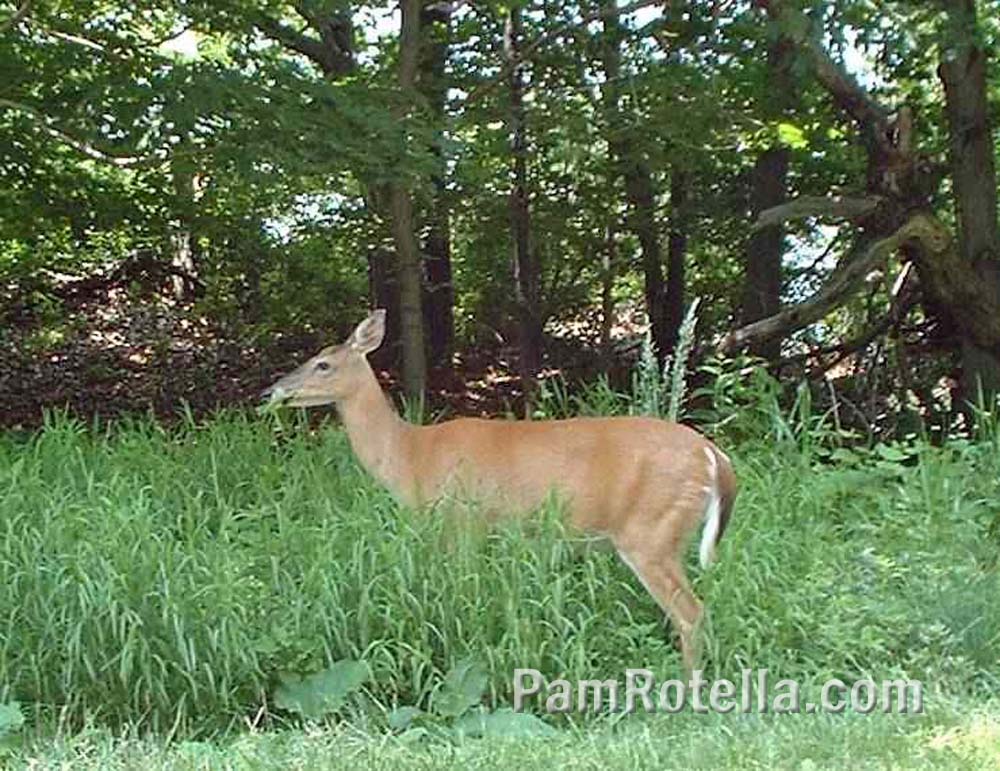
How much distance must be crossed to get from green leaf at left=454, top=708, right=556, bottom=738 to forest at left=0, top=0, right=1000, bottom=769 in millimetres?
23

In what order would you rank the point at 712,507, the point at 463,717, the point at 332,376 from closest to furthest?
the point at 463,717, the point at 712,507, the point at 332,376

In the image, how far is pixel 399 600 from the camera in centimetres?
518

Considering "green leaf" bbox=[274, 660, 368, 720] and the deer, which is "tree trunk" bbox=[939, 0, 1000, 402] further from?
"green leaf" bbox=[274, 660, 368, 720]

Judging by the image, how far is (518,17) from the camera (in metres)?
10.6

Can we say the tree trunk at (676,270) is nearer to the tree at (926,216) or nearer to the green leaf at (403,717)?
the tree at (926,216)

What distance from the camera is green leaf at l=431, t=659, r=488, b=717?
4.78 metres

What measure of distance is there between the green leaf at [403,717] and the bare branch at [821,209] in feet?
18.1

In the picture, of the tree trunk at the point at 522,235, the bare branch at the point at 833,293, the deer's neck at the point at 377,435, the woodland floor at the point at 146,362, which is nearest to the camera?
the deer's neck at the point at 377,435

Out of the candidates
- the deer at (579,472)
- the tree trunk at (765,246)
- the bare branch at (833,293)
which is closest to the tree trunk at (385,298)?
the tree trunk at (765,246)

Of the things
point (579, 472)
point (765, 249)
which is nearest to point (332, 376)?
point (579, 472)

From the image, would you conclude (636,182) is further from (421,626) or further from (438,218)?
(421,626)

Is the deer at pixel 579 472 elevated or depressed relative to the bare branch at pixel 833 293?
depressed

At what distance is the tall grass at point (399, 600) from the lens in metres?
4.91

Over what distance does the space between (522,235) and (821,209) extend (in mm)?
2948
